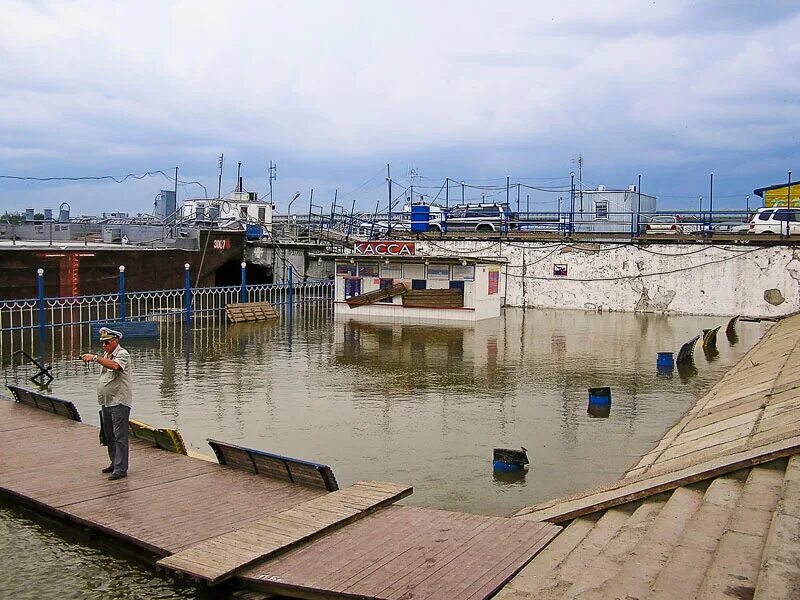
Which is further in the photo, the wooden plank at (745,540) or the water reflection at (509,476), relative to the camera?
the water reflection at (509,476)

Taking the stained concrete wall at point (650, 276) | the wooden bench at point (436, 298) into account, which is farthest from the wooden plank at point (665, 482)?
the stained concrete wall at point (650, 276)

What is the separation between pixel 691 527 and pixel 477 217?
1459 inches

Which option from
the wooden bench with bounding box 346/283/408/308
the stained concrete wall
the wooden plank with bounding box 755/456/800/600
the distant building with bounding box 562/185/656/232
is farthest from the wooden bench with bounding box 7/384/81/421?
the distant building with bounding box 562/185/656/232

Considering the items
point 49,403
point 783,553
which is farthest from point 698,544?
point 49,403

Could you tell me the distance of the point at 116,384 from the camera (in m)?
9.36

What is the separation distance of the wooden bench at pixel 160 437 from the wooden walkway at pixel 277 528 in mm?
136

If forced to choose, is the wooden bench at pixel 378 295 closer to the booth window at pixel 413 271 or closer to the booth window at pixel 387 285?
the booth window at pixel 387 285

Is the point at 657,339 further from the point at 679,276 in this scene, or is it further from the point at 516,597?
the point at 516,597

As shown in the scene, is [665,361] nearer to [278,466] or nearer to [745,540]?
[278,466]

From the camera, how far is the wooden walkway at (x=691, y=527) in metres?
5.80

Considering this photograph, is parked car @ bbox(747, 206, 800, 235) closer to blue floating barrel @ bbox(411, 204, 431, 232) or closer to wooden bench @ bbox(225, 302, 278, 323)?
blue floating barrel @ bbox(411, 204, 431, 232)

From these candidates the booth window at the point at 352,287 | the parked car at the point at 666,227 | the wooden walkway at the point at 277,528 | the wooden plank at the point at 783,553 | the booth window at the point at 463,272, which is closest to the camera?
the wooden plank at the point at 783,553

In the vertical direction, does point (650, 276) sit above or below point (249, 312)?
above

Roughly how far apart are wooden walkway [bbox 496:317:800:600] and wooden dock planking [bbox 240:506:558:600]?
0.26 meters
